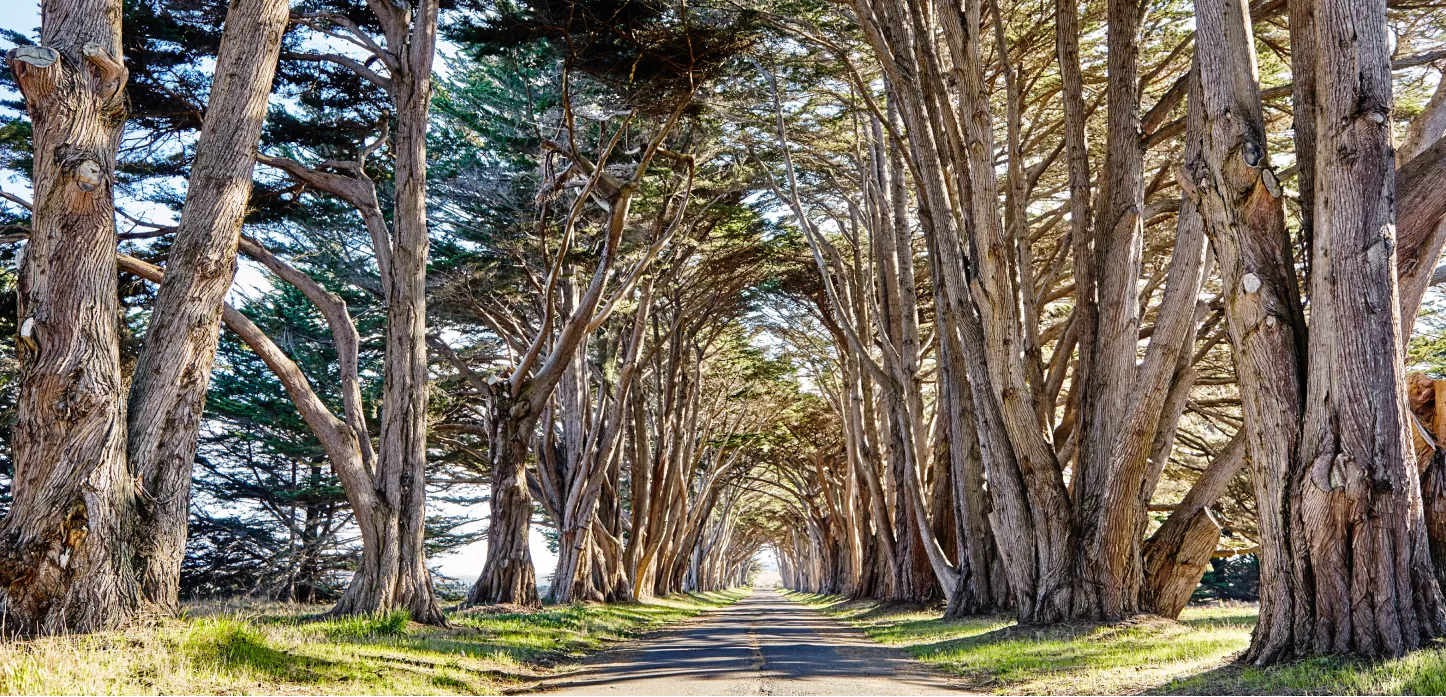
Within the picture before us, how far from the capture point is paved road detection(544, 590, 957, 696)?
6285 millimetres

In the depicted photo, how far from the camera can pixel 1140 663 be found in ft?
21.7

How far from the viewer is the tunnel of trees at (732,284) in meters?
5.34

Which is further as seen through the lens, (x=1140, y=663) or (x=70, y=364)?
(x=1140, y=663)

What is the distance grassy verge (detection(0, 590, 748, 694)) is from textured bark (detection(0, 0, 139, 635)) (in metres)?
0.37

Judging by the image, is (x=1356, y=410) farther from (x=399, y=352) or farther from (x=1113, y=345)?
(x=399, y=352)

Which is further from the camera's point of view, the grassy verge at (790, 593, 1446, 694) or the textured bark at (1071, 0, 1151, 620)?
the textured bark at (1071, 0, 1151, 620)

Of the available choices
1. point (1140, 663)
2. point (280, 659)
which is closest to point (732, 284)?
point (1140, 663)

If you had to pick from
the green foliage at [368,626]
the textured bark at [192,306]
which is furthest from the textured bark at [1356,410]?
the textured bark at [192,306]

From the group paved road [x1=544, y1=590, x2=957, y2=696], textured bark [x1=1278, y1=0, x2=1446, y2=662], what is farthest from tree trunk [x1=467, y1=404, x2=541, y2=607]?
textured bark [x1=1278, y1=0, x2=1446, y2=662]

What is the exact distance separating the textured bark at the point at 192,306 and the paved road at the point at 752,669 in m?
2.58

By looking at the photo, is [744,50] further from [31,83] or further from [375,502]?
[31,83]

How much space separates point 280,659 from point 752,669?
11.3ft

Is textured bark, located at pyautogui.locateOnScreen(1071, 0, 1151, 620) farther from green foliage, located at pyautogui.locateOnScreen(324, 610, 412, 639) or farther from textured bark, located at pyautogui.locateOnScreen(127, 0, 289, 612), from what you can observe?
textured bark, located at pyautogui.locateOnScreen(127, 0, 289, 612)

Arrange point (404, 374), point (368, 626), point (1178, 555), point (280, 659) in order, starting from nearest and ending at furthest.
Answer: point (280, 659)
point (368, 626)
point (1178, 555)
point (404, 374)
